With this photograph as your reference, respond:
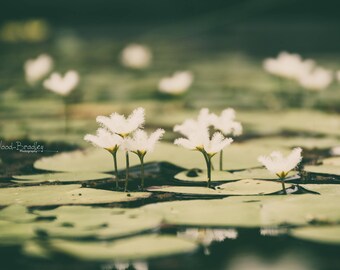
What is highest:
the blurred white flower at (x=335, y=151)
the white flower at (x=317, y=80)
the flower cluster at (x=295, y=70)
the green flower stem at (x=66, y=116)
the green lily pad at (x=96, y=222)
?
the flower cluster at (x=295, y=70)

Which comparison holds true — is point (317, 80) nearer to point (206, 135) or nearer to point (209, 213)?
point (206, 135)

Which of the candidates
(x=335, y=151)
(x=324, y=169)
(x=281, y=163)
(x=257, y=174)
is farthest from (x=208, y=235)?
(x=335, y=151)

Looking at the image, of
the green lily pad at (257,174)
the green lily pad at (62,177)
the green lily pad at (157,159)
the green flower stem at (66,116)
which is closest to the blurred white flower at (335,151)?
the green lily pad at (157,159)

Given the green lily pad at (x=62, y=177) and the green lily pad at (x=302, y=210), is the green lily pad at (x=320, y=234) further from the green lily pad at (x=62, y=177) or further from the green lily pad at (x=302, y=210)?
the green lily pad at (x=62, y=177)

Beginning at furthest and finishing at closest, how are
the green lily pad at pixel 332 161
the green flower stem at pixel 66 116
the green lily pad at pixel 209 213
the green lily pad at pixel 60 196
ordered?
the green flower stem at pixel 66 116 → the green lily pad at pixel 332 161 → the green lily pad at pixel 60 196 → the green lily pad at pixel 209 213

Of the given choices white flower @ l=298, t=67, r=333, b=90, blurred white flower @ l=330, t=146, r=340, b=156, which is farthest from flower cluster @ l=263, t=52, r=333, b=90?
blurred white flower @ l=330, t=146, r=340, b=156

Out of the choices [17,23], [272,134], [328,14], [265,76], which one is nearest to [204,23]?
A: [328,14]
